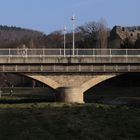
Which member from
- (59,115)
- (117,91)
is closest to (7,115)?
(59,115)

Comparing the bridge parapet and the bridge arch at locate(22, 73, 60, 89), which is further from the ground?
the bridge parapet

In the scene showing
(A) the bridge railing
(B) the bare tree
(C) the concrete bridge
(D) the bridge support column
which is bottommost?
(D) the bridge support column

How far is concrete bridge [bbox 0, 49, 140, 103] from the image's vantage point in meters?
65.1

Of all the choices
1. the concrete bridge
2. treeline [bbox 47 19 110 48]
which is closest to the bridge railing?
the concrete bridge

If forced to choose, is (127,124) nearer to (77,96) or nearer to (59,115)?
(59,115)

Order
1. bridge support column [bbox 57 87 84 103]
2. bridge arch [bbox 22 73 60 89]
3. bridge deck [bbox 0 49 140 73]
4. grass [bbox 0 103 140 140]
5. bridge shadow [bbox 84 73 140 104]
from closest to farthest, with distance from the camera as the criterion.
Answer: grass [bbox 0 103 140 140] < bridge support column [bbox 57 87 84 103] < bridge deck [bbox 0 49 140 73] < bridge arch [bbox 22 73 60 89] < bridge shadow [bbox 84 73 140 104]

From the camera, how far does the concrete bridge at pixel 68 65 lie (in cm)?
6512

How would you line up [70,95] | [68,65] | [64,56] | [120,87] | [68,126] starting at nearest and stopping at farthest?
[68,126]
[70,95]
[64,56]
[68,65]
[120,87]

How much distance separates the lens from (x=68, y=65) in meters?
66.5

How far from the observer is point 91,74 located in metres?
67.6

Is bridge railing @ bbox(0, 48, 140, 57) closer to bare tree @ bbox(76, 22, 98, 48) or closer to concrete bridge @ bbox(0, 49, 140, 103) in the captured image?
concrete bridge @ bbox(0, 49, 140, 103)

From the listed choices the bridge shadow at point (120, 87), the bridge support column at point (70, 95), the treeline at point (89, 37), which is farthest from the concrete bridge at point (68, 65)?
the treeline at point (89, 37)

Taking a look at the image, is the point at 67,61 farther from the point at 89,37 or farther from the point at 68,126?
the point at 89,37

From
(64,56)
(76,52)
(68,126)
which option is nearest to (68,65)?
(64,56)
